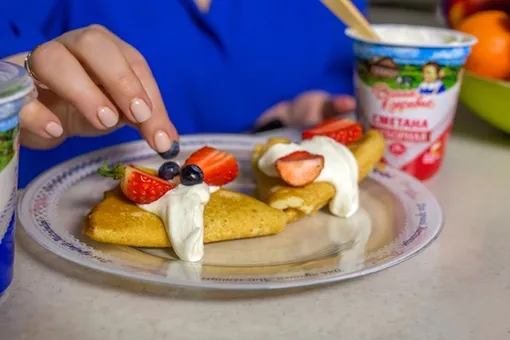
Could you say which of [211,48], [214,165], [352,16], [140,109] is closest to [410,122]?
[352,16]

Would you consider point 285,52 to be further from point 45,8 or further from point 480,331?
point 480,331

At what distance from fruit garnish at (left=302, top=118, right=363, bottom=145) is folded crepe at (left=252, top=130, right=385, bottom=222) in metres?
0.02

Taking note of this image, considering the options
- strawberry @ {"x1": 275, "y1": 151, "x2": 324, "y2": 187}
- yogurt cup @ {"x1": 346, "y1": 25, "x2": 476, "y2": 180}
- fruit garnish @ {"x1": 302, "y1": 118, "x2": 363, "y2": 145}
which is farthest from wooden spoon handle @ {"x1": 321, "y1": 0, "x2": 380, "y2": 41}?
strawberry @ {"x1": 275, "y1": 151, "x2": 324, "y2": 187}

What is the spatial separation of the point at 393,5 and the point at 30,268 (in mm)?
2265

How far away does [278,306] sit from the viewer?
0.66 metres

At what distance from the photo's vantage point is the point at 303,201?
32.2 inches

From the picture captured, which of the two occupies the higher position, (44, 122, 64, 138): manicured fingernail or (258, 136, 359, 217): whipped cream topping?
(44, 122, 64, 138): manicured fingernail

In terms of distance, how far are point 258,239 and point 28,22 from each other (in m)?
0.70

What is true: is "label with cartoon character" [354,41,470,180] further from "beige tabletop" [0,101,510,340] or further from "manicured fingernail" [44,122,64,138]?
"manicured fingernail" [44,122,64,138]

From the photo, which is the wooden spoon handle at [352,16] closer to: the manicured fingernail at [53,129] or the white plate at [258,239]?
the white plate at [258,239]

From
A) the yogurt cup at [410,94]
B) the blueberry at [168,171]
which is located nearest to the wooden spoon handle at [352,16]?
the yogurt cup at [410,94]

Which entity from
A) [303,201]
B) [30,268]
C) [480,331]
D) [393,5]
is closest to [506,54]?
[303,201]

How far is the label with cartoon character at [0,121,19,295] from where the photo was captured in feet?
1.81

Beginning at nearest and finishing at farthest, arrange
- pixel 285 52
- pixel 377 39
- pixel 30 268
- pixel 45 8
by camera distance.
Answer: pixel 30 268, pixel 377 39, pixel 45 8, pixel 285 52
